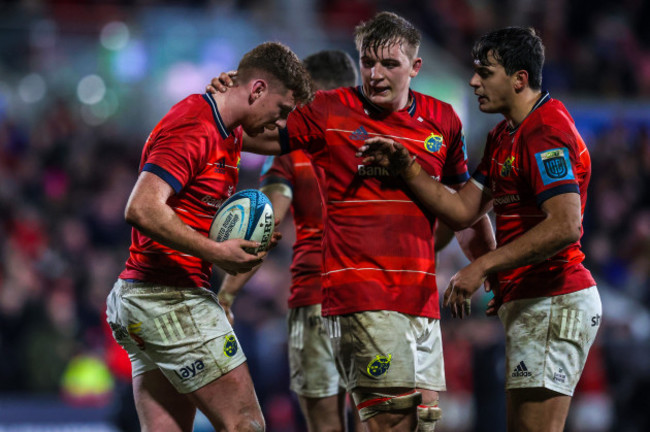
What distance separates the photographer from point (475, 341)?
953 cm

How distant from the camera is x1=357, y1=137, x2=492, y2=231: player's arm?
4.32m

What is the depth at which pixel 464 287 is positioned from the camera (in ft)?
13.8

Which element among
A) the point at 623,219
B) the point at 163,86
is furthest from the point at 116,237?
the point at 623,219

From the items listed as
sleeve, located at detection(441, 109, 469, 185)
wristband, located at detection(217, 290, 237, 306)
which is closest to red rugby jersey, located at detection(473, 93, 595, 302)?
sleeve, located at detection(441, 109, 469, 185)

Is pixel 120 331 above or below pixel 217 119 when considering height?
below

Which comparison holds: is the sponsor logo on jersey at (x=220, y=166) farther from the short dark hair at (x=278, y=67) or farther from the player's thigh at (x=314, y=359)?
the player's thigh at (x=314, y=359)

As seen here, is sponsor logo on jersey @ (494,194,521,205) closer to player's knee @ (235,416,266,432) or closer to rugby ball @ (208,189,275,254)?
rugby ball @ (208,189,275,254)

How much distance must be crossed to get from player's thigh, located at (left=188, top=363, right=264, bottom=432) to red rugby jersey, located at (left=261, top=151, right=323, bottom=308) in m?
1.40

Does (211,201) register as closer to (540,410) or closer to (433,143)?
(433,143)

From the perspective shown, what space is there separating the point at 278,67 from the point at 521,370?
2076 millimetres

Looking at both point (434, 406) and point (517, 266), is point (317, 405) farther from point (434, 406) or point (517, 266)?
point (517, 266)

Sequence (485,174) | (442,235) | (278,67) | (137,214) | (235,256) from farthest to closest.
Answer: (442,235), (485,174), (278,67), (235,256), (137,214)

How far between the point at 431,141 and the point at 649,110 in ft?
33.8

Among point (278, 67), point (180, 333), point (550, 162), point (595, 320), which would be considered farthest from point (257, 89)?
point (595, 320)
